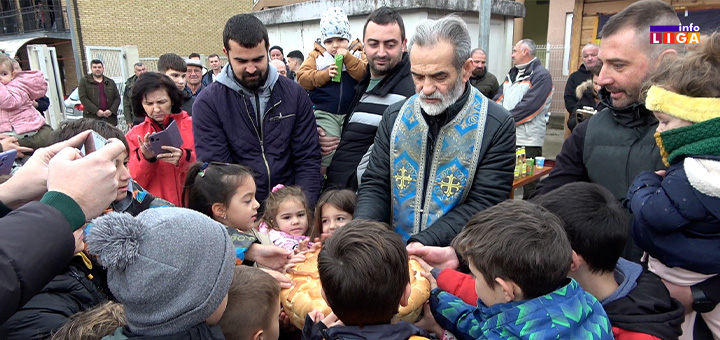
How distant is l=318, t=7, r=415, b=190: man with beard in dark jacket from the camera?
308 centimetres

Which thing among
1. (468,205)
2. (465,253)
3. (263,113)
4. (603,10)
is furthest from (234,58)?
(603,10)

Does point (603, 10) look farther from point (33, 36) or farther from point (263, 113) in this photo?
point (33, 36)

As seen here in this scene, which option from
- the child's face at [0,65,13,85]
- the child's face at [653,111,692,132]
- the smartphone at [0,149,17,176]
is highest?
the child's face at [0,65,13,85]

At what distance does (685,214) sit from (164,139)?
124 inches

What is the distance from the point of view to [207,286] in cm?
139

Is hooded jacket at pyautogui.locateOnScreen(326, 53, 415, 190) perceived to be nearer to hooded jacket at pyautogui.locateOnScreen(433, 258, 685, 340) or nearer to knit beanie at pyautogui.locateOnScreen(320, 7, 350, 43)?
knit beanie at pyautogui.locateOnScreen(320, 7, 350, 43)

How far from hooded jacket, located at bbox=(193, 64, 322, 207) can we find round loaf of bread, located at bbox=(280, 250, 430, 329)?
4.16 ft

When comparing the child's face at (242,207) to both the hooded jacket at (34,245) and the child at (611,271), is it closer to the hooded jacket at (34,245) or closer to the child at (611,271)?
the hooded jacket at (34,245)

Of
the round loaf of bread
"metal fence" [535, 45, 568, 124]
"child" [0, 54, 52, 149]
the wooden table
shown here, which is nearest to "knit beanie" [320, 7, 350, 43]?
the wooden table

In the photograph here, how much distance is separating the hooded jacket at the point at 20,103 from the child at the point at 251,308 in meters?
5.84

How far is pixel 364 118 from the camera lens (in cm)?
314

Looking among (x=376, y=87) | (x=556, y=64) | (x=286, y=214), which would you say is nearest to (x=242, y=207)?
(x=286, y=214)

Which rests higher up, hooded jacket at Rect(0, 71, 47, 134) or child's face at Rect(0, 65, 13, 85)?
child's face at Rect(0, 65, 13, 85)

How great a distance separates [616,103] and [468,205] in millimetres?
891
